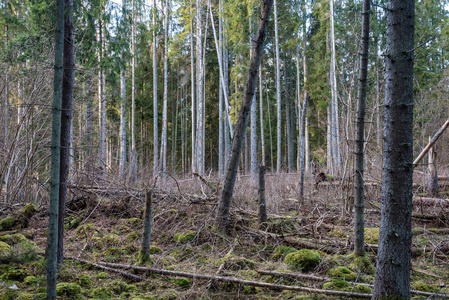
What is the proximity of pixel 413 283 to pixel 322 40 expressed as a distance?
633 inches

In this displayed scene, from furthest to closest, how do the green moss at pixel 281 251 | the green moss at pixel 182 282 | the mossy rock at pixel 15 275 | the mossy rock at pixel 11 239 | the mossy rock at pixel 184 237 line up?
A: the mossy rock at pixel 184 237 → the mossy rock at pixel 11 239 → the green moss at pixel 281 251 → the green moss at pixel 182 282 → the mossy rock at pixel 15 275

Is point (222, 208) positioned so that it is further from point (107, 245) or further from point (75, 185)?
point (75, 185)

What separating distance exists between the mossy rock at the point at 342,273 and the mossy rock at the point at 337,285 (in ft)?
0.64

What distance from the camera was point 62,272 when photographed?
3979 mm

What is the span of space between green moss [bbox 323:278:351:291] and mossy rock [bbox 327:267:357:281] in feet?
0.64

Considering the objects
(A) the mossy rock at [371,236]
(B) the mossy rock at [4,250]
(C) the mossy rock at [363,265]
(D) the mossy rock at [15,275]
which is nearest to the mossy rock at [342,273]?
(C) the mossy rock at [363,265]

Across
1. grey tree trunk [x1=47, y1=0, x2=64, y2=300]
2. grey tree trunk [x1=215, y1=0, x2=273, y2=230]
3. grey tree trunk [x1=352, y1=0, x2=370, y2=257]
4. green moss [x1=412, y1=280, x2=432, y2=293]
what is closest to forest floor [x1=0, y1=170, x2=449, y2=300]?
green moss [x1=412, y1=280, x2=432, y2=293]

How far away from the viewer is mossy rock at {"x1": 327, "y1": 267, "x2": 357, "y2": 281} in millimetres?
3858

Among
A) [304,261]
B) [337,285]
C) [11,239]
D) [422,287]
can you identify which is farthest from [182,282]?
[11,239]

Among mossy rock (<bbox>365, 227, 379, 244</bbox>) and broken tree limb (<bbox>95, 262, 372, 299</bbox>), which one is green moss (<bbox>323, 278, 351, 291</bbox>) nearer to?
broken tree limb (<bbox>95, 262, 372, 299</bbox>)

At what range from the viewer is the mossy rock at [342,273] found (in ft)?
12.7

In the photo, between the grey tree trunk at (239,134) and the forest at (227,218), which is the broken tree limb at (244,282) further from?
the grey tree trunk at (239,134)

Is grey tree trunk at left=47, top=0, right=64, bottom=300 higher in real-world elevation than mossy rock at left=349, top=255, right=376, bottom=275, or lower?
higher

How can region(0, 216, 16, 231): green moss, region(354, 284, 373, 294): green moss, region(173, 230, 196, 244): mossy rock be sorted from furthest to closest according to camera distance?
region(0, 216, 16, 231): green moss < region(173, 230, 196, 244): mossy rock < region(354, 284, 373, 294): green moss
